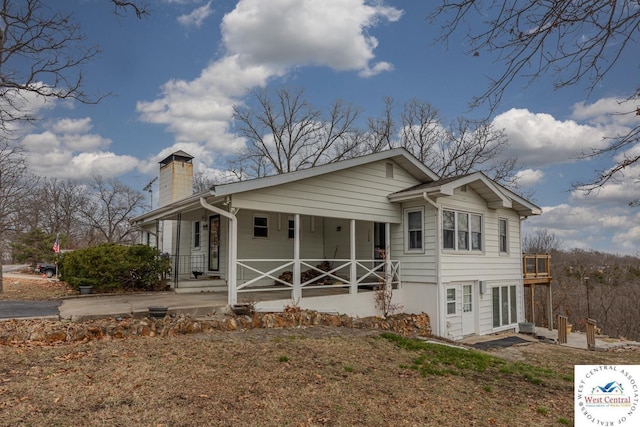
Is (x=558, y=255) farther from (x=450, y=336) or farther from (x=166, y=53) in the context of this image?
(x=166, y=53)

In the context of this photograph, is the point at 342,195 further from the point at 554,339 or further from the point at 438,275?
the point at 554,339

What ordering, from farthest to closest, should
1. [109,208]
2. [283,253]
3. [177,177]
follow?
[109,208] → [177,177] → [283,253]

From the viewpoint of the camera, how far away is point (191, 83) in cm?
1557

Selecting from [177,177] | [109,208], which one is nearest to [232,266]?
[177,177]

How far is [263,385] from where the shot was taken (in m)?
5.08

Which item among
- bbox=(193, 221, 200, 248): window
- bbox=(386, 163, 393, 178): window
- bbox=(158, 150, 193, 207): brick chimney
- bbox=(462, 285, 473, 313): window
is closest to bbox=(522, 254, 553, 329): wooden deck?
bbox=(462, 285, 473, 313): window

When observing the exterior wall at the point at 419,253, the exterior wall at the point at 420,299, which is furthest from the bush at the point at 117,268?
the exterior wall at the point at 420,299

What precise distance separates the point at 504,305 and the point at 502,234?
103 inches

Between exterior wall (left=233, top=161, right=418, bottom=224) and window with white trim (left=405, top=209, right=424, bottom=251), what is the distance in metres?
0.33

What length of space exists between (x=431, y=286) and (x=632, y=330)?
20670 millimetres

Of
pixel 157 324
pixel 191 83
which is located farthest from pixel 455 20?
pixel 191 83

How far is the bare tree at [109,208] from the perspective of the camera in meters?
39.0

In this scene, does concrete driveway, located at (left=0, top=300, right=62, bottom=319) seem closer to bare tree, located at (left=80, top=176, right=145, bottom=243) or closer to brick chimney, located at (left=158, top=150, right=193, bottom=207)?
brick chimney, located at (left=158, top=150, right=193, bottom=207)

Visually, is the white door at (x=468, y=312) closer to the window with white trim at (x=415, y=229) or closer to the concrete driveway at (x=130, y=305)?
the window with white trim at (x=415, y=229)
